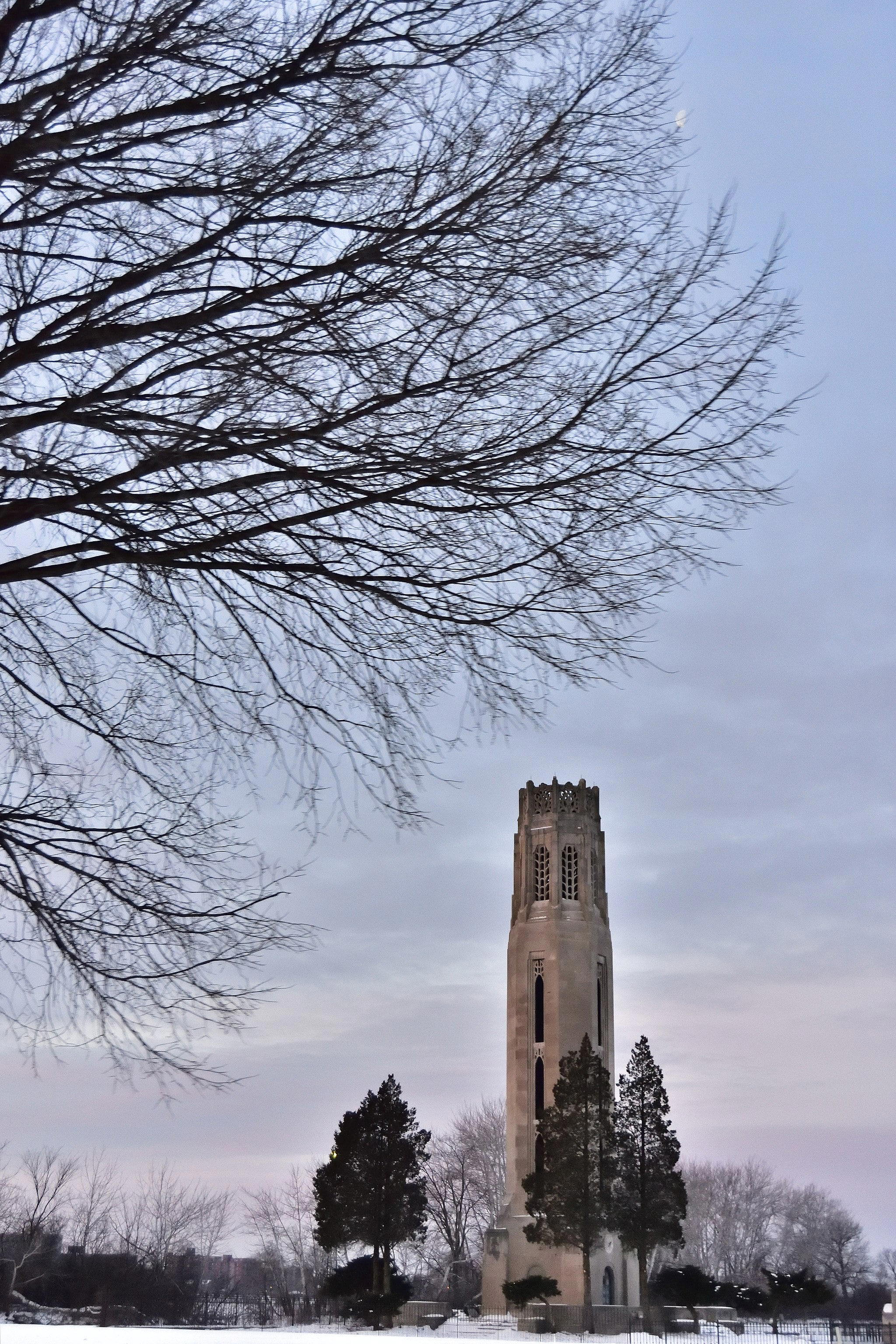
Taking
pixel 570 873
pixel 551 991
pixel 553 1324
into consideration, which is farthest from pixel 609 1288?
pixel 570 873

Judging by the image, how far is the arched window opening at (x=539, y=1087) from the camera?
4834 centimetres

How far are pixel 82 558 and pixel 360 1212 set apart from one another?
3787cm

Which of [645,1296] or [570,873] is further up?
[570,873]

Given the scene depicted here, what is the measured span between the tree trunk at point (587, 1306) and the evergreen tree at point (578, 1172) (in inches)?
1.2

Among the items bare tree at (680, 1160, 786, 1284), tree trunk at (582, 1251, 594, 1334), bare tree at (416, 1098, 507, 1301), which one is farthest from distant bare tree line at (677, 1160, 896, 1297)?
tree trunk at (582, 1251, 594, 1334)

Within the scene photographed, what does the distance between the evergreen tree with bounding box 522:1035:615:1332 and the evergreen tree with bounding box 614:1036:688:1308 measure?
0.49 meters

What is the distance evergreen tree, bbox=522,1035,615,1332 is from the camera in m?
37.6

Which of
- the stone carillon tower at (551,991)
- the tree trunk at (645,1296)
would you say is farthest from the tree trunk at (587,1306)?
the stone carillon tower at (551,991)

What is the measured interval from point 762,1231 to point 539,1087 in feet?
101

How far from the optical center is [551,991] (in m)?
49.6

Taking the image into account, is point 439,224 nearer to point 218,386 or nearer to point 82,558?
point 218,386

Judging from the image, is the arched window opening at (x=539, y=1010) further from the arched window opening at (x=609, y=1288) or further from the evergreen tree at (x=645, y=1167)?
the evergreen tree at (x=645, y=1167)

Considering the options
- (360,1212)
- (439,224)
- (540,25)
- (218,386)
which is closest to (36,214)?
(218,386)

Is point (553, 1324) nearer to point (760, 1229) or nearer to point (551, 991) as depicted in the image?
point (551, 991)
